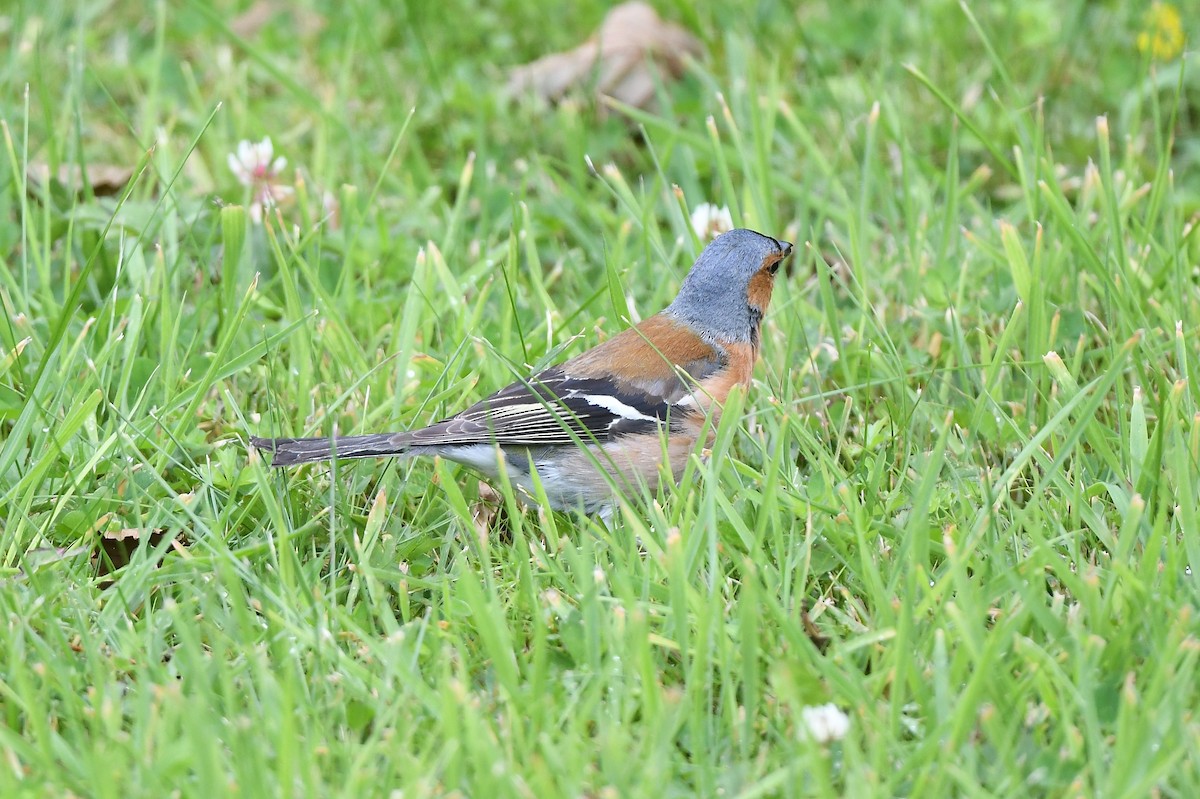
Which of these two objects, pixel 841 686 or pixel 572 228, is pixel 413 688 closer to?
pixel 841 686

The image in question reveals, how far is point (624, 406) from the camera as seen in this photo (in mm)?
3824

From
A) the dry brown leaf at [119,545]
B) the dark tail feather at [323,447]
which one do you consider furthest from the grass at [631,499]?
the dark tail feather at [323,447]

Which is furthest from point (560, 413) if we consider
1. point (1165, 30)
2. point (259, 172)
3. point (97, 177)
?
point (1165, 30)

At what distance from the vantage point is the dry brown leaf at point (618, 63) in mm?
5949

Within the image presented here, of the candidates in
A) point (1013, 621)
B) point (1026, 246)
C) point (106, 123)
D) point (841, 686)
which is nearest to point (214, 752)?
point (841, 686)

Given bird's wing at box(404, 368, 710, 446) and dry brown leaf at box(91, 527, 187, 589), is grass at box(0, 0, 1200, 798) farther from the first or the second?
bird's wing at box(404, 368, 710, 446)

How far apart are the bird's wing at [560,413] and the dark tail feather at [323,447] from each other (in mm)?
48

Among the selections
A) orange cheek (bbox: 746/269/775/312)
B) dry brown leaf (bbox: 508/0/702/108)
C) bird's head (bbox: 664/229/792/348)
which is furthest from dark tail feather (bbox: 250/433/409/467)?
dry brown leaf (bbox: 508/0/702/108)

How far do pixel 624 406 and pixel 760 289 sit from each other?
0.70m

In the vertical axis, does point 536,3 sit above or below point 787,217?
above

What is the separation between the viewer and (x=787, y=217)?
213 inches

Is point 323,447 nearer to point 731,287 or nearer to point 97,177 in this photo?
point 731,287

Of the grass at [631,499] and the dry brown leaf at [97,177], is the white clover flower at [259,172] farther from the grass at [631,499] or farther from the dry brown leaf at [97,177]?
the dry brown leaf at [97,177]

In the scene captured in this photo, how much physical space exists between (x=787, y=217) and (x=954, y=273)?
100 centimetres
